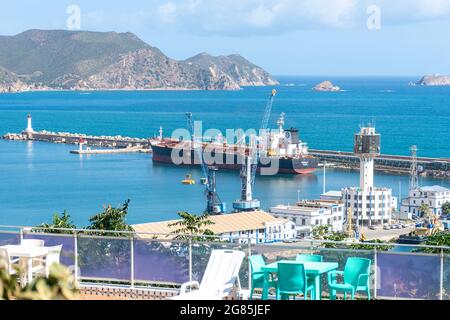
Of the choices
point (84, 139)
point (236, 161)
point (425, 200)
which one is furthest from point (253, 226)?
point (84, 139)

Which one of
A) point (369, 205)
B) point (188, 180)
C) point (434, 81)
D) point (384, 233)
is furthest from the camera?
point (434, 81)

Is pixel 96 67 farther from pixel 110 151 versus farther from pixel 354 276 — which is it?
pixel 354 276

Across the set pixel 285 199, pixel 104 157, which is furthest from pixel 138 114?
pixel 285 199

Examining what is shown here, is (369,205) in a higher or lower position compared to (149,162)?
lower

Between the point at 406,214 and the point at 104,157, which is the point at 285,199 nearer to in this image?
the point at 406,214

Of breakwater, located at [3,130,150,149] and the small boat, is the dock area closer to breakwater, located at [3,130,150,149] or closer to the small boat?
breakwater, located at [3,130,150,149]

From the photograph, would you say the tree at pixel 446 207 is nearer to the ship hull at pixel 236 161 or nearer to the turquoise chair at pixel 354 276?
the ship hull at pixel 236 161


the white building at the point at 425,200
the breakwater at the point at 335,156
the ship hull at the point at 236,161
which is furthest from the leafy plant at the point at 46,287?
the ship hull at the point at 236,161
